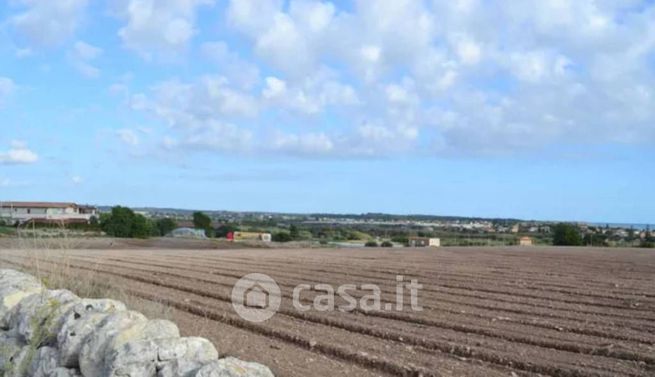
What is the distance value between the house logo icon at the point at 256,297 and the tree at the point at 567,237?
29.4 meters

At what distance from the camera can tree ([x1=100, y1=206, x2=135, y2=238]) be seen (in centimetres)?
4572

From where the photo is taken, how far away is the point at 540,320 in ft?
33.2

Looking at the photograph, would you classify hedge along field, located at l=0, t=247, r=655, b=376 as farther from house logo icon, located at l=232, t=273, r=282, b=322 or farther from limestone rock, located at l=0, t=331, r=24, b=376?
limestone rock, located at l=0, t=331, r=24, b=376

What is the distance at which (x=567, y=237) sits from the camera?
42094 millimetres

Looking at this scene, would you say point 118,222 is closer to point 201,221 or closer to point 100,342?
point 201,221

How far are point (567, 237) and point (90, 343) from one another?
38030 millimetres

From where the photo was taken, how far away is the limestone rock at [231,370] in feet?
19.3

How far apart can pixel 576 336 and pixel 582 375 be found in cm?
200

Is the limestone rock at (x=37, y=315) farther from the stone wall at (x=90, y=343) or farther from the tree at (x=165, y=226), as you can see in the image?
the tree at (x=165, y=226)

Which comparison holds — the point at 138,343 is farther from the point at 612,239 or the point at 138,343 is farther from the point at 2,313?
the point at 612,239

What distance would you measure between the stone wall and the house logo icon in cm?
244

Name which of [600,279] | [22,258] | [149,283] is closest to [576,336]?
[600,279]

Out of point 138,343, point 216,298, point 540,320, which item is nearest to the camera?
point 138,343

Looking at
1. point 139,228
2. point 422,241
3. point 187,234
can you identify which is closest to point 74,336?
point 187,234
